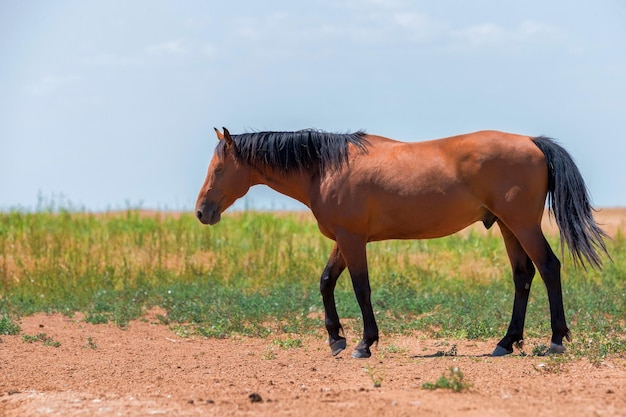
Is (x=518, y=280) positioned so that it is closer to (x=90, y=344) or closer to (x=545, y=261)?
(x=545, y=261)

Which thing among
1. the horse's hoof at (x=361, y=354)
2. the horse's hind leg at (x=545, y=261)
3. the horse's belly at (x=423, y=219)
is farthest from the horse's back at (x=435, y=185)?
the horse's hoof at (x=361, y=354)

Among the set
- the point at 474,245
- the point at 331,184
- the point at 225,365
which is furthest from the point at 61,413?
the point at 474,245

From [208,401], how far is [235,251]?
9.12 meters

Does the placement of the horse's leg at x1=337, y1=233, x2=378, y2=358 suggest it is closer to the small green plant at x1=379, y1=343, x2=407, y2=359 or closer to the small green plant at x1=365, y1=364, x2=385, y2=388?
the small green plant at x1=379, y1=343, x2=407, y2=359

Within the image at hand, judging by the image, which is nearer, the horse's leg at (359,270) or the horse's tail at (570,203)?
the horse's tail at (570,203)

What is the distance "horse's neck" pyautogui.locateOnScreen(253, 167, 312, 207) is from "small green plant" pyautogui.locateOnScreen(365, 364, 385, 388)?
2163 millimetres

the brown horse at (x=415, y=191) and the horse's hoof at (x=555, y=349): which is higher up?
the brown horse at (x=415, y=191)

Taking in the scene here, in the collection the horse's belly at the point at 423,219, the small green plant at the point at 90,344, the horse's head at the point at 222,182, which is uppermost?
the horse's head at the point at 222,182

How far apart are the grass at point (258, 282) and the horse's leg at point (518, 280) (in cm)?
57

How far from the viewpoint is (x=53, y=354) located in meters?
9.29

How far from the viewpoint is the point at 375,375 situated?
7.25m

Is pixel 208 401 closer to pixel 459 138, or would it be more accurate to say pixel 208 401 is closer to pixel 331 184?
pixel 331 184

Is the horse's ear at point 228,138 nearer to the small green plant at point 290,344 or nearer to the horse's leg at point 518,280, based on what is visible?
the small green plant at point 290,344

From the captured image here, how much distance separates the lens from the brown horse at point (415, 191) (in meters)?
8.31
